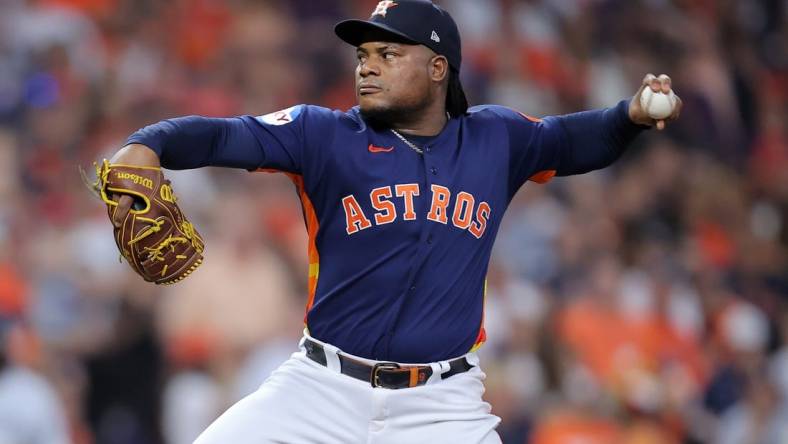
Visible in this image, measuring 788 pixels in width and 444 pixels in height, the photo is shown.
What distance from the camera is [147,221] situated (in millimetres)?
3244

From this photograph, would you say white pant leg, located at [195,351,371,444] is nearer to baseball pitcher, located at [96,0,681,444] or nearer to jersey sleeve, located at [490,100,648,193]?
baseball pitcher, located at [96,0,681,444]

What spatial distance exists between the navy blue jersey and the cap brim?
256 mm

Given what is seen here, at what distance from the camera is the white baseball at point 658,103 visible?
370 centimetres

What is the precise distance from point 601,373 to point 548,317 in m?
0.47

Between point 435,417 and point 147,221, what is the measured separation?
100 cm

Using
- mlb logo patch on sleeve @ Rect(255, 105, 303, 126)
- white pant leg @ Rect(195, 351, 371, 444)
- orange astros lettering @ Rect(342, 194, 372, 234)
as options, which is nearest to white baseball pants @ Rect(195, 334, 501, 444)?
white pant leg @ Rect(195, 351, 371, 444)

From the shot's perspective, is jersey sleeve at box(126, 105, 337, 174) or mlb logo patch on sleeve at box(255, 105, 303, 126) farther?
mlb logo patch on sleeve at box(255, 105, 303, 126)

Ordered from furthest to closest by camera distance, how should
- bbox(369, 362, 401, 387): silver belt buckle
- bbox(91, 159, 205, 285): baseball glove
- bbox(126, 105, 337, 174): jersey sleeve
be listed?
1. bbox(369, 362, 401, 387): silver belt buckle
2. bbox(126, 105, 337, 174): jersey sleeve
3. bbox(91, 159, 205, 285): baseball glove

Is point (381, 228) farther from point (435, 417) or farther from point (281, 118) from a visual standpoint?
point (435, 417)

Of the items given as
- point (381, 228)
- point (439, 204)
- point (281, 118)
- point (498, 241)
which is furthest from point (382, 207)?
point (498, 241)

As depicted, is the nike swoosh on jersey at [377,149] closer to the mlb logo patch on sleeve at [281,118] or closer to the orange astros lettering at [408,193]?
the orange astros lettering at [408,193]

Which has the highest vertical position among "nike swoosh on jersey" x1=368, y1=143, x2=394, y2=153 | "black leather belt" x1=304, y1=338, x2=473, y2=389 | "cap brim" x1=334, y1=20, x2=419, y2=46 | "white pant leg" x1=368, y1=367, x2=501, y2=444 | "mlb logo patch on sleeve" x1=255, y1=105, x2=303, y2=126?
"cap brim" x1=334, y1=20, x2=419, y2=46

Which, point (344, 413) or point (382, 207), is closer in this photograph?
point (344, 413)

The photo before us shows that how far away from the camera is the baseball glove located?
322cm
